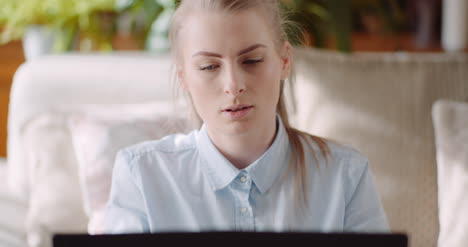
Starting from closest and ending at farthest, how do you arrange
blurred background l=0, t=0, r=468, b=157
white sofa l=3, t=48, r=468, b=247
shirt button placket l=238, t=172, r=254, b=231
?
shirt button placket l=238, t=172, r=254, b=231 < white sofa l=3, t=48, r=468, b=247 < blurred background l=0, t=0, r=468, b=157

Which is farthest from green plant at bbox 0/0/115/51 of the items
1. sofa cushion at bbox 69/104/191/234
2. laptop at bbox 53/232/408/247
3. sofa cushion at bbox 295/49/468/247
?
laptop at bbox 53/232/408/247

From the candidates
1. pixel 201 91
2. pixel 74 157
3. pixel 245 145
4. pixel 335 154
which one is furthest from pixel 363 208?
Result: pixel 74 157

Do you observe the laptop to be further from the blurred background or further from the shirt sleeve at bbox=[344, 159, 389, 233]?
the blurred background

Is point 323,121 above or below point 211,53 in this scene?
below

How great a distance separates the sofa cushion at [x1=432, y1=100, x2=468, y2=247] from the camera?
41.2 inches

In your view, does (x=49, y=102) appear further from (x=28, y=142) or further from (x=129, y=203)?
(x=129, y=203)

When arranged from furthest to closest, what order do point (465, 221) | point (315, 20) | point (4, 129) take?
1. point (4, 129)
2. point (315, 20)
3. point (465, 221)

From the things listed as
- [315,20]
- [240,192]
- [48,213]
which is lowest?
[48,213]

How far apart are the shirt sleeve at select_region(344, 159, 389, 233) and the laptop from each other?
0.33 m

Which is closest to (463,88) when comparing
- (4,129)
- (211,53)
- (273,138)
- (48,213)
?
(273,138)

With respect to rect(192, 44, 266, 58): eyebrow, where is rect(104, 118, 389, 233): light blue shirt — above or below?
below

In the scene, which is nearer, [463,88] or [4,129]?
[463,88]

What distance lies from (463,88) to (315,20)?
74cm

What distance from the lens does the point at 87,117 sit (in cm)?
127
